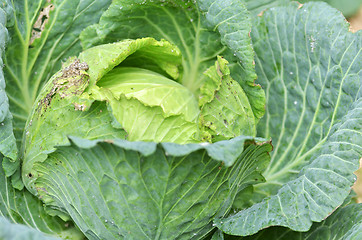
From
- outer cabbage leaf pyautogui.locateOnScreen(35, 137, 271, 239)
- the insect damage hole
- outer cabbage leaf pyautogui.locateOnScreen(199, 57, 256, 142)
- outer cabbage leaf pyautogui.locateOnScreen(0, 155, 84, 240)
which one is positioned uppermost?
the insect damage hole

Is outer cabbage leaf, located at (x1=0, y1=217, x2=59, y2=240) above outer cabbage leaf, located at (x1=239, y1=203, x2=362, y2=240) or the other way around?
above

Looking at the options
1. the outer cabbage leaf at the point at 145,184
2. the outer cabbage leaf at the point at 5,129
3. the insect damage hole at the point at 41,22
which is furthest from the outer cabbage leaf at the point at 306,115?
the insect damage hole at the point at 41,22

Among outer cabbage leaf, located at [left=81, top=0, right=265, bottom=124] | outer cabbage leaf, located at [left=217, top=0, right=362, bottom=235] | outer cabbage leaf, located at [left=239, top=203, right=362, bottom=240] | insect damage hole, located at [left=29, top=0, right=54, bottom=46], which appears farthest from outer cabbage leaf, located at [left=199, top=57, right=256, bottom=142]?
insect damage hole, located at [left=29, top=0, right=54, bottom=46]

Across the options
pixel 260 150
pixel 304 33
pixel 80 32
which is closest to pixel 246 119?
pixel 260 150

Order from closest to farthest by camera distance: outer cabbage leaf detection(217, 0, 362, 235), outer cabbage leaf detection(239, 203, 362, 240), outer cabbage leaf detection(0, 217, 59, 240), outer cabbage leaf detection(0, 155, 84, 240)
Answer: outer cabbage leaf detection(0, 217, 59, 240) → outer cabbage leaf detection(217, 0, 362, 235) → outer cabbage leaf detection(239, 203, 362, 240) → outer cabbage leaf detection(0, 155, 84, 240)

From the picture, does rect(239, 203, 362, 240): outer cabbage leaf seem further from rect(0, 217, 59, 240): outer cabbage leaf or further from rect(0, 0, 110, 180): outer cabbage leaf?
rect(0, 0, 110, 180): outer cabbage leaf

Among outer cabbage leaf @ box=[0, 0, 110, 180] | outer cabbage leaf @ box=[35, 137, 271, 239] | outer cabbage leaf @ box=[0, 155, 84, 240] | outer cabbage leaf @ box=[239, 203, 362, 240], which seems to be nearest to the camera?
outer cabbage leaf @ box=[35, 137, 271, 239]

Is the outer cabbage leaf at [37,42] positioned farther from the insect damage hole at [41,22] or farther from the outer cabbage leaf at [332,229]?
the outer cabbage leaf at [332,229]

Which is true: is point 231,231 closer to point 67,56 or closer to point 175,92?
point 175,92
